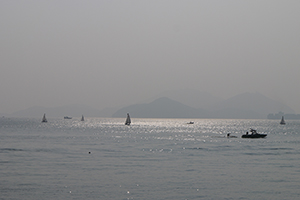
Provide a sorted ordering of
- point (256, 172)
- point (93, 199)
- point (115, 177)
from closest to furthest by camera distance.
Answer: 1. point (93, 199)
2. point (115, 177)
3. point (256, 172)

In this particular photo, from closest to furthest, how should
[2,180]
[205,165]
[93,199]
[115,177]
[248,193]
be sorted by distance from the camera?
[93,199] < [248,193] < [2,180] < [115,177] < [205,165]

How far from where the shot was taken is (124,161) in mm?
63438

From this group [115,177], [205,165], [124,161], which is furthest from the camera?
[124,161]

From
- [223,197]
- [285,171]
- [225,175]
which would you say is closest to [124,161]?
[225,175]

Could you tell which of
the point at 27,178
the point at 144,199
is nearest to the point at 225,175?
the point at 144,199

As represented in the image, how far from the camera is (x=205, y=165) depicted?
59.3 metres

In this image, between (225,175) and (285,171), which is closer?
(225,175)

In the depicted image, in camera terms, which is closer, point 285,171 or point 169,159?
point 285,171

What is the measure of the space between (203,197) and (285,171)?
21642mm

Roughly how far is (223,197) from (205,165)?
22594 millimetres

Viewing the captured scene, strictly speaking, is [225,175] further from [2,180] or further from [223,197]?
[2,180]

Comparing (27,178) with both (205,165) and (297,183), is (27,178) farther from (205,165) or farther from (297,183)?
(297,183)

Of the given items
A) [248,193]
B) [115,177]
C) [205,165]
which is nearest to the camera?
[248,193]

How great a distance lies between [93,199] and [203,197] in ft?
33.4
